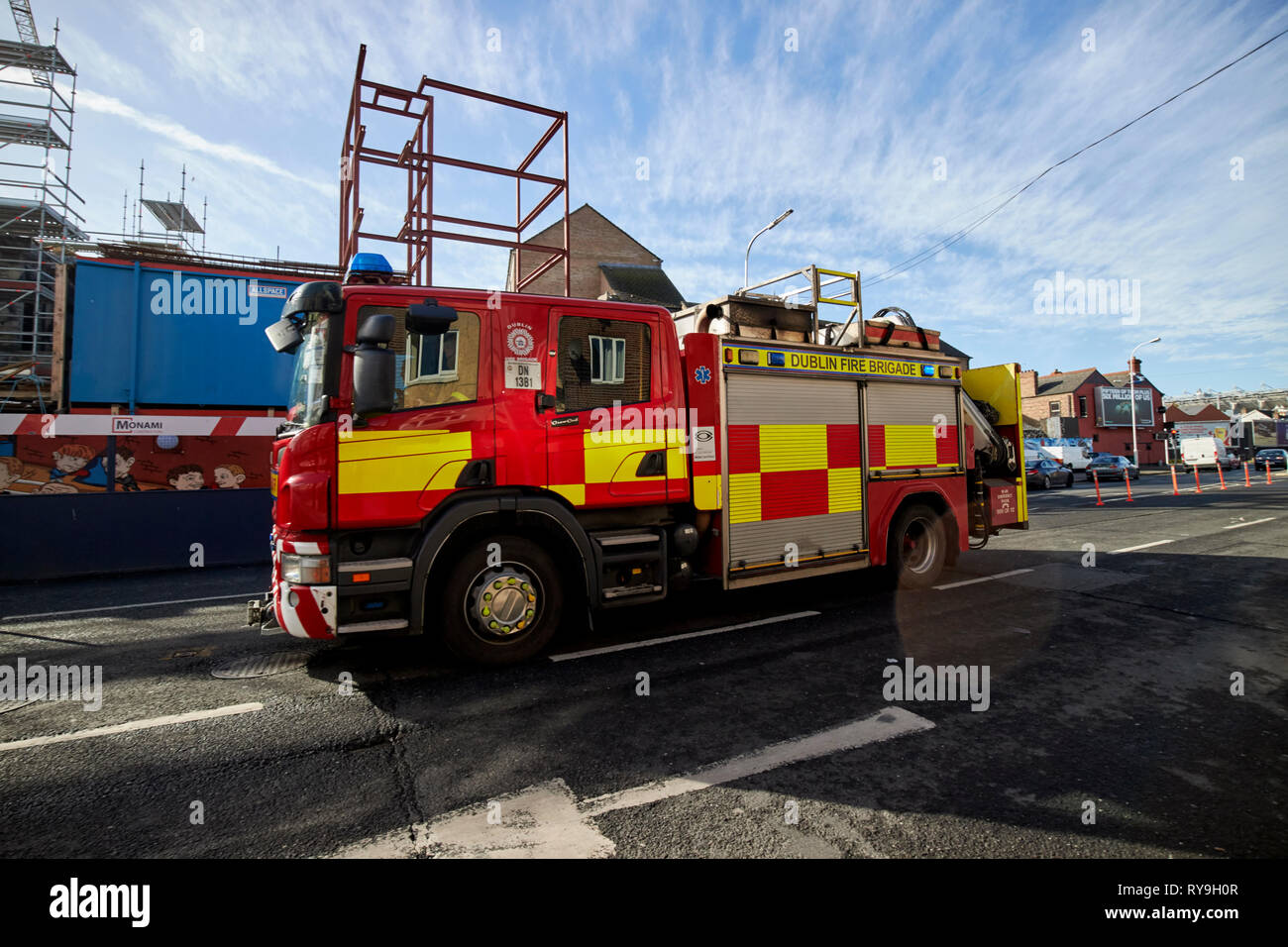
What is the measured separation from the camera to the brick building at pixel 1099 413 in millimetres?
49562

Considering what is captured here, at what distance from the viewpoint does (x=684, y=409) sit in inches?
192

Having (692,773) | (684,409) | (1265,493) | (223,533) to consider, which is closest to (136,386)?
(223,533)

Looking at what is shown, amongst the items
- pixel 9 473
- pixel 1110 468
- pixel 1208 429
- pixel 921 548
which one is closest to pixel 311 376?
pixel 921 548

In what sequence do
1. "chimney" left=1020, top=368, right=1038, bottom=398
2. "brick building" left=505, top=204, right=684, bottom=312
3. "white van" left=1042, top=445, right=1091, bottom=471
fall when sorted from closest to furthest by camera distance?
"white van" left=1042, top=445, right=1091, bottom=471 < "brick building" left=505, top=204, right=684, bottom=312 < "chimney" left=1020, top=368, right=1038, bottom=398

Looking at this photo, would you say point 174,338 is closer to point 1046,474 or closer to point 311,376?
point 311,376

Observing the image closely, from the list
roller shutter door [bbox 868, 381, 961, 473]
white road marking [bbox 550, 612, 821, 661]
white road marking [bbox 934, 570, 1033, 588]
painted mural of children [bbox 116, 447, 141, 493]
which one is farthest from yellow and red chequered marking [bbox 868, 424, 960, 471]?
painted mural of children [bbox 116, 447, 141, 493]

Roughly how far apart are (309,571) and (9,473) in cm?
794

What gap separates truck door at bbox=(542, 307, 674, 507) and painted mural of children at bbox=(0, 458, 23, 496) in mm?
8675

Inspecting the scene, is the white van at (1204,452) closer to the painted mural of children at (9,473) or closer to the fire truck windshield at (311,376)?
the fire truck windshield at (311,376)

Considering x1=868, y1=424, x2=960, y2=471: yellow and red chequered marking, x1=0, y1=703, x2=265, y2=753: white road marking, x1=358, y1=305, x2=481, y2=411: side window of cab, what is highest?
x1=358, y1=305, x2=481, y2=411: side window of cab

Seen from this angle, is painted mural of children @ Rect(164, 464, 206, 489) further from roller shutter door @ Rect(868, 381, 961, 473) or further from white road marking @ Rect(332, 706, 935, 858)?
roller shutter door @ Rect(868, 381, 961, 473)

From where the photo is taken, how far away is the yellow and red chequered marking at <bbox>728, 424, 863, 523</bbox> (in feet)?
16.8

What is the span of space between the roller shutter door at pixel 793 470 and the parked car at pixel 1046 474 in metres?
21.7
